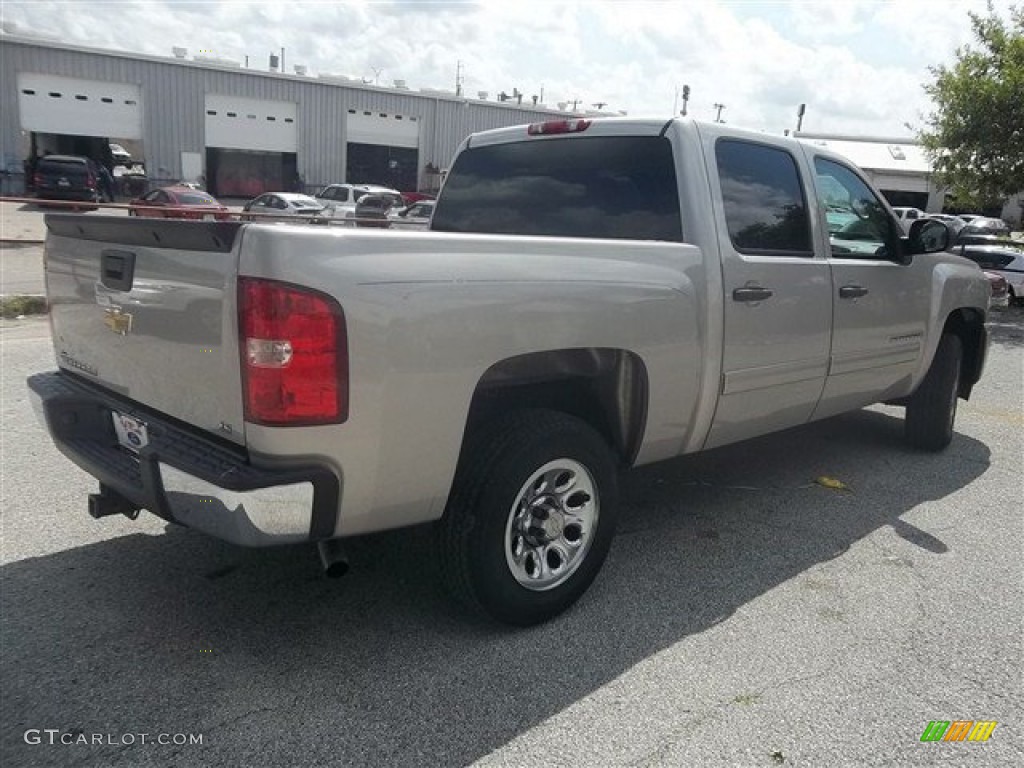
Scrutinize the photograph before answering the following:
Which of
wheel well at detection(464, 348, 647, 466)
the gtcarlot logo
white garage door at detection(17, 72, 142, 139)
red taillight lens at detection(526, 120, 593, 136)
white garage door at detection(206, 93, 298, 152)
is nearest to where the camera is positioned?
the gtcarlot logo

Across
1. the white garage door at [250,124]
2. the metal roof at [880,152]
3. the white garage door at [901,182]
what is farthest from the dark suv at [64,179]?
the white garage door at [901,182]

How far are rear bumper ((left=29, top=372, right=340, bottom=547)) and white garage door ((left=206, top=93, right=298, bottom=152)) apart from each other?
37302 millimetres

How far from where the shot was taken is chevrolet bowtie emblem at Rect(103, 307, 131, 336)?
2.82 m

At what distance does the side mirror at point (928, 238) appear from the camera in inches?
186

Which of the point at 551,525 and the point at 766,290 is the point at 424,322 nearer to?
the point at 551,525

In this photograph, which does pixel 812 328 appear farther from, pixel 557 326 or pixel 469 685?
pixel 469 685

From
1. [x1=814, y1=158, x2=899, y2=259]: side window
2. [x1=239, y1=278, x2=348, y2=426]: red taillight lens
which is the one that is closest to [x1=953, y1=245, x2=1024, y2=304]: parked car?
[x1=814, y1=158, x2=899, y2=259]: side window

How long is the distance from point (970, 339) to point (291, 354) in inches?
214

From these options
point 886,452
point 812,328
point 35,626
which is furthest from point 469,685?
point 886,452

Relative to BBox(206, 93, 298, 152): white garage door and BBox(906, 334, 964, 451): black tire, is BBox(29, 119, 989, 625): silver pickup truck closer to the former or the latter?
BBox(906, 334, 964, 451): black tire

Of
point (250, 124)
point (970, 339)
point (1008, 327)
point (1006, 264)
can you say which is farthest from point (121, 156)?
point (970, 339)

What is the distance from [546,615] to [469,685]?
0.49 meters

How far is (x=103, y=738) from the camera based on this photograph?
238cm

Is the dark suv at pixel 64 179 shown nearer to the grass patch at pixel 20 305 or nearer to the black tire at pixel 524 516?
the grass patch at pixel 20 305
